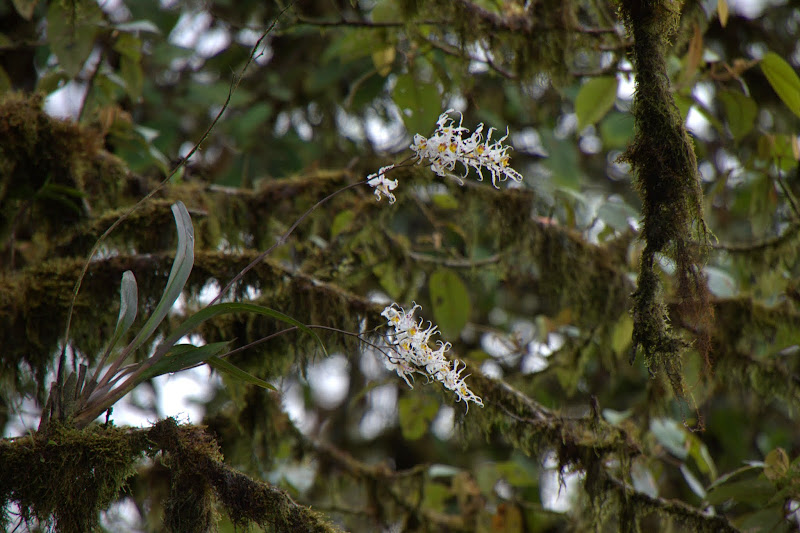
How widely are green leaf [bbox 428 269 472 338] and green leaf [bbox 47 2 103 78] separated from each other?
3.96ft

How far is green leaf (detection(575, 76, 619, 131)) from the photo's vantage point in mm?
2039

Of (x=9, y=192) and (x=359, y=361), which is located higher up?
(x=9, y=192)

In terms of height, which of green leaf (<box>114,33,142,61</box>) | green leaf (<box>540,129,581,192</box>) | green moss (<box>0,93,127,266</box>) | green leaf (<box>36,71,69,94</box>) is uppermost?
green leaf (<box>36,71,69,94</box>)

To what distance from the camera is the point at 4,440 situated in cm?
117

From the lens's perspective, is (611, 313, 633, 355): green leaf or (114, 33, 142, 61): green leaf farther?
(114, 33, 142, 61): green leaf

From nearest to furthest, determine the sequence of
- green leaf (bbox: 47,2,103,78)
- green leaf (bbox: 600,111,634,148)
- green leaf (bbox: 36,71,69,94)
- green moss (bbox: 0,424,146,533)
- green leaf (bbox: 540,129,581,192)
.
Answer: green moss (bbox: 0,424,146,533)
green leaf (bbox: 47,2,103,78)
green leaf (bbox: 36,71,69,94)
green leaf (bbox: 540,129,581,192)
green leaf (bbox: 600,111,634,148)

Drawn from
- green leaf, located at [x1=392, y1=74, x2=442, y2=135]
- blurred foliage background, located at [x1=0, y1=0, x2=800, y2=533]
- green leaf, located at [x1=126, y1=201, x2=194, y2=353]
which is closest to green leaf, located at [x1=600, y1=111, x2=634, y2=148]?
blurred foliage background, located at [x1=0, y1=0, x2=800, y2=533]

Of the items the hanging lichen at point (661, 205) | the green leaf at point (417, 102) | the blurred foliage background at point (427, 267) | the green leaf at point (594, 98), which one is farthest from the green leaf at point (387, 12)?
the hanging lichen at point (661, 205)

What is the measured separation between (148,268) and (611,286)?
1.30 m

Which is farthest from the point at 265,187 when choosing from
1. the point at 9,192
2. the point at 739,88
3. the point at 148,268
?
the point at 739,88

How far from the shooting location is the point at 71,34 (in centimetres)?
198

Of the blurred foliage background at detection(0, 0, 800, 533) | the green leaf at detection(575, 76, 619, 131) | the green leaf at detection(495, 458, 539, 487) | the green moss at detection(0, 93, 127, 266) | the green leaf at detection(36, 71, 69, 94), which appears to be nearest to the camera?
the blurred foliage background at detection(0, 0, 800, 533)

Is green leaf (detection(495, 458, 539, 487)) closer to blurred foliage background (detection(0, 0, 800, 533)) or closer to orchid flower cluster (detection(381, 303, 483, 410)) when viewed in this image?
blurred foliage background (detection(0, 0, 800, 533))

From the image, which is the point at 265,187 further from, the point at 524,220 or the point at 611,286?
the point at 611,286
